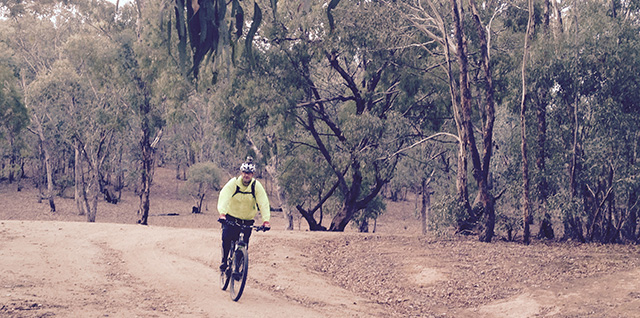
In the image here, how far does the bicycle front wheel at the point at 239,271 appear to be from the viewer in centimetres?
798

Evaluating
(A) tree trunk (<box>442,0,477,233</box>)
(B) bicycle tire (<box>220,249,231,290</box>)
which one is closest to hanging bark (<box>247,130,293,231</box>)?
(A) tree trunk (<box>442,0,477,233</box>)

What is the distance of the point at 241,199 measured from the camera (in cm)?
823

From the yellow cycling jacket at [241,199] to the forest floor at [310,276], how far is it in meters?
1.21

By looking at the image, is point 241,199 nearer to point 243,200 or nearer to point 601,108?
point 243,200

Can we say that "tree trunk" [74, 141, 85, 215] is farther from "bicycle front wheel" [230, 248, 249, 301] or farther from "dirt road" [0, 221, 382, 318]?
"bicycle front wheel" [230, 248, 249, 301]

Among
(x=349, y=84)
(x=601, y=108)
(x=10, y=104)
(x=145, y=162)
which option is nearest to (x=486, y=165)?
(x=601, y=108)

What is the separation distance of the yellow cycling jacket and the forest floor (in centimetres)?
121

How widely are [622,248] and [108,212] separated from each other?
33.6 m

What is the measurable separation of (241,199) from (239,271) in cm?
99

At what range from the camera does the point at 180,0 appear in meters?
7.42

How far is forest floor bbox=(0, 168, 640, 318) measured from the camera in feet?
25.6

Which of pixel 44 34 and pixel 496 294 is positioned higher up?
pixel 44 34

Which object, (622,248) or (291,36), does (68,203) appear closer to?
(291,36)

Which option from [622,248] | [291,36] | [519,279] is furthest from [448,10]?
[519,279]
